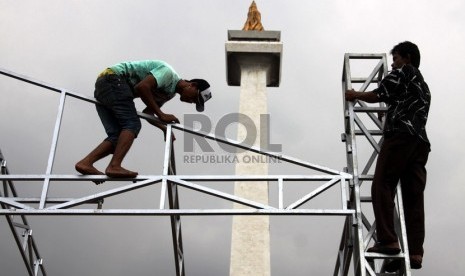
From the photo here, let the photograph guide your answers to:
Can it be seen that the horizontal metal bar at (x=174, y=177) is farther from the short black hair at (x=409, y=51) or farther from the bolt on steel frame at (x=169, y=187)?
the short black hair at (x=409, y=51)

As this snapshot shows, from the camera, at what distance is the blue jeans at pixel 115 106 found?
20.9 feet

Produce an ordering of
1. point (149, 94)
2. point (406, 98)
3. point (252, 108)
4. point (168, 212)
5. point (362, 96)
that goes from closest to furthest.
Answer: point (168, 212) < point (406, 98) < point (362, 96) < point (149, 94) < point (252, 108)

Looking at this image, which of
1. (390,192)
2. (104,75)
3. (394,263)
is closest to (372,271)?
(394,263)

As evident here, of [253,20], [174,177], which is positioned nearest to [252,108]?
[253,20]

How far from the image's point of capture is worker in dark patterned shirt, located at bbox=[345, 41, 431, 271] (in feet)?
18.2

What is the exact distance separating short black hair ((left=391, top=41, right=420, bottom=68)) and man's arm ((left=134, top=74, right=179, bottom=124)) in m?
2.42

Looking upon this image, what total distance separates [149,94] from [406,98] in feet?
8.33

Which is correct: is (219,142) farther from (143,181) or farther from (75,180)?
(75,180)

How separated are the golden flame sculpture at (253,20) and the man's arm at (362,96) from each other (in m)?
5.06

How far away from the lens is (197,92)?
665 cm

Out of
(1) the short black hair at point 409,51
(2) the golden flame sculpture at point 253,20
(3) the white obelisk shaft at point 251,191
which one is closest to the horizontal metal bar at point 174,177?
(1) the short black hair at point 409,51

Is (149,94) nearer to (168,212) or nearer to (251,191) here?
(168,212)

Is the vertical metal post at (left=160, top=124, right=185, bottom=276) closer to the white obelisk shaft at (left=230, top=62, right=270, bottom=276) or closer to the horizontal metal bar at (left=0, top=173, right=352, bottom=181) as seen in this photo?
the horizontal metal bar at (left=0, top=173, right=352, bottom=181)

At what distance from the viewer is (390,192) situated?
5676 mm
